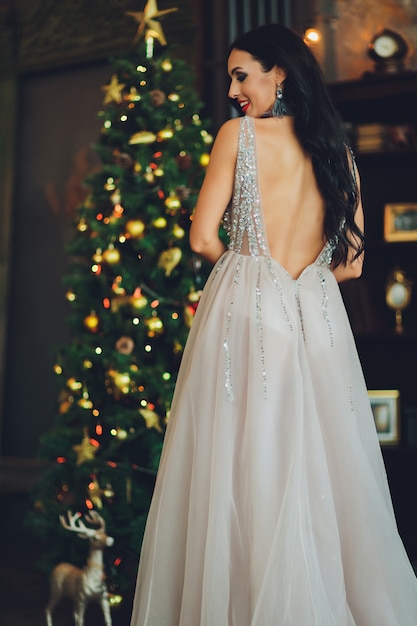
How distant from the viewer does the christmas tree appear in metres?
3.20

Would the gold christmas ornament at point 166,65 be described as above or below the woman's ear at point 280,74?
above

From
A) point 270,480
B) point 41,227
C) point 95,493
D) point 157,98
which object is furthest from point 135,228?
point 41,227

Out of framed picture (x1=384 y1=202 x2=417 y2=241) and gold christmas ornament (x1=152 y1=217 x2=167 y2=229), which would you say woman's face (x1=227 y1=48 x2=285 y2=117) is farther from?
framed picture (x1=384 y1=202 x2=417 y2=241)

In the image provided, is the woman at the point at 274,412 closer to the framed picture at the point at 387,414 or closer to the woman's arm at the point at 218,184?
the woman's arm at the point at 218,184

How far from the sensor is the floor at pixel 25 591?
2961 millimetres

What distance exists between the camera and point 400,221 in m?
4.11

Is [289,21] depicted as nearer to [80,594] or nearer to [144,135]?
[144,135]

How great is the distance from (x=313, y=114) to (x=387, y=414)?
7.39 ft

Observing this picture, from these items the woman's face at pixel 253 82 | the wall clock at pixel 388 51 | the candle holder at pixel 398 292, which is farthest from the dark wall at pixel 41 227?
the woman's face at pixel 253 82

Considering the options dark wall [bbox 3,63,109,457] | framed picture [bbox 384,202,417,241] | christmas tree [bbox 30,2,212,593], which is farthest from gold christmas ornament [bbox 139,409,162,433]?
dark wall [bbox 3,63,109,457]

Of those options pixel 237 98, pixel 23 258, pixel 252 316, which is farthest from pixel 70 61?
pixel 252 316

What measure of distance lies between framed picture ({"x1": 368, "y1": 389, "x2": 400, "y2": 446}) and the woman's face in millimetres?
2186

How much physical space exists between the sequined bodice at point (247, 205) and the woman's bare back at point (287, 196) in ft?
0.07

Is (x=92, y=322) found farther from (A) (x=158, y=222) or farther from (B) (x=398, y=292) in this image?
(B) (x=398, y=292)
